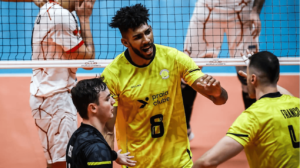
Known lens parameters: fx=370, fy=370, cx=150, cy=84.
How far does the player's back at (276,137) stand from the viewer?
272 cm

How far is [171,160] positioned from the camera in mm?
3588

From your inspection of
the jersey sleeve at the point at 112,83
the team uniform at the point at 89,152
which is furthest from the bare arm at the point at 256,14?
the team uniform at the point at 89,152

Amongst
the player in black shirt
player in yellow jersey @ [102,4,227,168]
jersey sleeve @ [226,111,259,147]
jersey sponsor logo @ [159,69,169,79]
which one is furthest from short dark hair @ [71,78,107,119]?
jersey sleeve @ [226,111,259,147]

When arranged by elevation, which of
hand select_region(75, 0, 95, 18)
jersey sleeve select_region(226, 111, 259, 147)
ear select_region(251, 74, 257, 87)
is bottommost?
jersey sleeve select_region(226, 111, 259, 147)

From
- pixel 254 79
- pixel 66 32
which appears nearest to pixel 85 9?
pixel 66 32

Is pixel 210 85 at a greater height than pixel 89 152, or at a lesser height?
greater

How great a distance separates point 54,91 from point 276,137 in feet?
9.39

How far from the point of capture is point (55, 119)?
4.64m

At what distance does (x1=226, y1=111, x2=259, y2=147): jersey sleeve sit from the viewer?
2.63 meters

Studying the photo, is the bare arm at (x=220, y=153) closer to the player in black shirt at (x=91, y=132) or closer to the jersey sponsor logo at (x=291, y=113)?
the jersey sponsor logo at (x=291, y=113)

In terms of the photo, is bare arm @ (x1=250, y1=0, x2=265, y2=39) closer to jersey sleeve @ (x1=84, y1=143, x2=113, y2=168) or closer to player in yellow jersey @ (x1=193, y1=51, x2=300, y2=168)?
player in yellow jersey @ (x1=193, y1=51, x2=300, y2=168)

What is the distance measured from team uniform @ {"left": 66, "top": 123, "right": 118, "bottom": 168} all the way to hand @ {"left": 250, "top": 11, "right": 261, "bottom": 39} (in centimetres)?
406

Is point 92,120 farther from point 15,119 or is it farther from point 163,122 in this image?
point 15,119

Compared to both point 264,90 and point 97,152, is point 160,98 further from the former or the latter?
point 97,152
